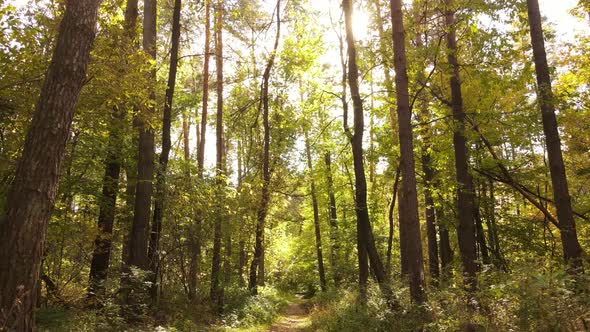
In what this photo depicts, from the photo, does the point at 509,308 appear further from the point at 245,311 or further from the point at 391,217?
the point at 391,217

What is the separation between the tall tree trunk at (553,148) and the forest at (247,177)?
0.05 meters

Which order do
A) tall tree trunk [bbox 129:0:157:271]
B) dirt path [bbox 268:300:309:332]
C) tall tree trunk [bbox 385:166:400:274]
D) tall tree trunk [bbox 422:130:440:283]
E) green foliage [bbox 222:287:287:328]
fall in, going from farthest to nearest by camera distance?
tall tree trunk [bbox 385:166:400:274]
tall tree trunk [bbox 422:130:440:283]
dirt path [bbox 268:300:309:332]
green foliage [bbox 222:287:287:328]
tall tree trunk [bbox 129:0:157:271]

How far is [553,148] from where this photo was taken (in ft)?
30.8

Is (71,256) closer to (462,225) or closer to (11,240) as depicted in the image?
(11,240)

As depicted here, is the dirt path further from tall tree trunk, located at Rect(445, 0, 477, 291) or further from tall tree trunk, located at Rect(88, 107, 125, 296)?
tall tree trunk, located at Rect(88, 107, 125, 296)

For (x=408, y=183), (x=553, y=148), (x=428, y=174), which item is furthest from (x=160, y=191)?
(x=553, y=148)

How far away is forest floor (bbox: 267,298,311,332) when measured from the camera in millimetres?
12331

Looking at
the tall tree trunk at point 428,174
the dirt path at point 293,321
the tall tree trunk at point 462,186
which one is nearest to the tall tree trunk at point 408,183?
the tall tree trunk at point 462,186

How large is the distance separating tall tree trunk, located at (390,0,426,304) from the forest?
31mm

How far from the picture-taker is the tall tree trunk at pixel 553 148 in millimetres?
8906

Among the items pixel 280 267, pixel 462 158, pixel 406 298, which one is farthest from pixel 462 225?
pixel 280 267

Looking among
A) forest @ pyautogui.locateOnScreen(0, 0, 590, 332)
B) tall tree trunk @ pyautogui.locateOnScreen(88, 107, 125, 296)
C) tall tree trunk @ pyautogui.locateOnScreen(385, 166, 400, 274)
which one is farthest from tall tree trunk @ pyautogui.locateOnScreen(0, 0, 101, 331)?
tall tree trunk @ pyautogui.locateOnScreen(385, 166, 400, 274)

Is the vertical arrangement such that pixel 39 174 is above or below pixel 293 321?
above

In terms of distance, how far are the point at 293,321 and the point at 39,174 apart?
11499 mm
